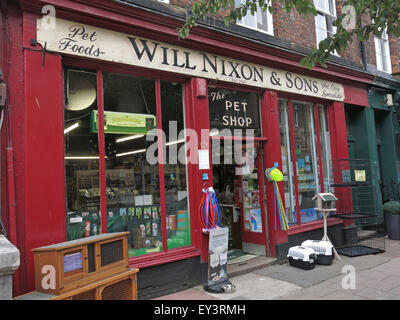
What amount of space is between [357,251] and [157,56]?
20.2 ft

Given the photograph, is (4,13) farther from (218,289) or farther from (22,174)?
(218,289)

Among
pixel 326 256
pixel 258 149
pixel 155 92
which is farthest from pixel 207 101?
pixel 326 256

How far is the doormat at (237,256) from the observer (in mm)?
6668

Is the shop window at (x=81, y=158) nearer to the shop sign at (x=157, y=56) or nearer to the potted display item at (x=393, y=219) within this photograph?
the shop sign at (x=157, y=56)

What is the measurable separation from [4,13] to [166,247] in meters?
4.15

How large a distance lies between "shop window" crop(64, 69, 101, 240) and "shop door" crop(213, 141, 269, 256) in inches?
139

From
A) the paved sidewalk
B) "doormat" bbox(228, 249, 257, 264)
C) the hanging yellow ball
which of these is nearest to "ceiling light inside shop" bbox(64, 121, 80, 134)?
the paved sidewalk

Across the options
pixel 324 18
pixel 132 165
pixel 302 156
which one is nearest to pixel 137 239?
pixel 132 165

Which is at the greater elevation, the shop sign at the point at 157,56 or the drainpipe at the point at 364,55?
the drainpipe at the point at 364,55

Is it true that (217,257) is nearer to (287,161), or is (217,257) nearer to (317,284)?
(317,284)

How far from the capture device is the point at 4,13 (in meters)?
4.19

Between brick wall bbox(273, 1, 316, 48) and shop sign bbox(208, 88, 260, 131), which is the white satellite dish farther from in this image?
brick wall bbox(273, 1, 316, 48)

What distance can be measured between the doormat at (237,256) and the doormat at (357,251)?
2.13m
